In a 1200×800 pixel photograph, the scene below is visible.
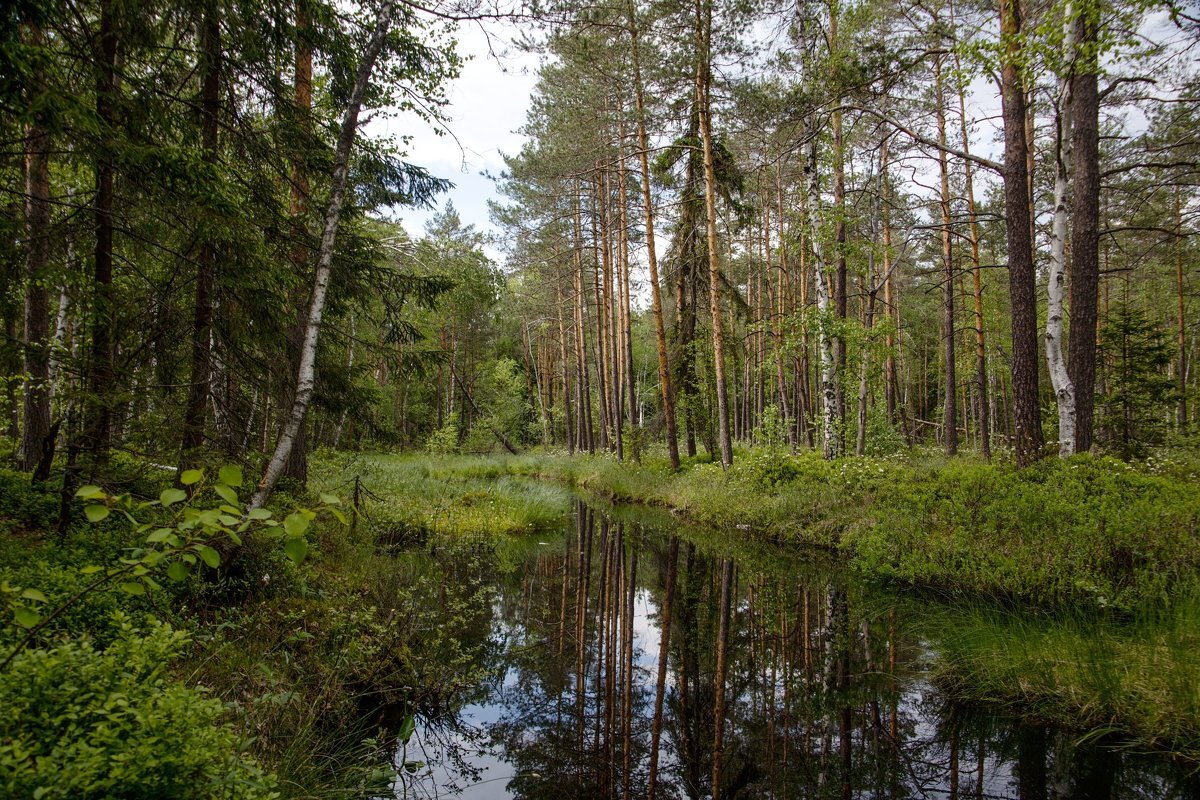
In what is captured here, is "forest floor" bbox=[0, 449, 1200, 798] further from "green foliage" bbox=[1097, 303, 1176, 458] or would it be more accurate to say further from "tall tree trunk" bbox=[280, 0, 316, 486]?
"green foliage" bbox=[1097, 303, 1176, 458]

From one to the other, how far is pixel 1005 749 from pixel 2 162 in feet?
27.5

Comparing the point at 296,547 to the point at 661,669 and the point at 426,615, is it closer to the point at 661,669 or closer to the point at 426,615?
the point at 426,615

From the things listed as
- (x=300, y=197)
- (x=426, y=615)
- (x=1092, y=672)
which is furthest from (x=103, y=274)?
(x=1092, y=672)

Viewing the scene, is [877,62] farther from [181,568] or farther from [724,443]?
[181,568]

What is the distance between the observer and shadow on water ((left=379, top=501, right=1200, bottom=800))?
3586 mm

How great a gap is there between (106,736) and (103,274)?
450 centimetres

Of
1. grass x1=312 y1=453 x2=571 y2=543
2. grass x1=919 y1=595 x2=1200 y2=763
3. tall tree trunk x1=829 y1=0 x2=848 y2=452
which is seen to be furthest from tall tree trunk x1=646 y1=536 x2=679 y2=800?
tall tree trunk x1=829 y1=0 x2=848 y2=452

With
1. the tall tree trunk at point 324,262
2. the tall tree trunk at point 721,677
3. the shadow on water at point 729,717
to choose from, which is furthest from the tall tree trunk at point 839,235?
the tall tree trunk at point 324,262

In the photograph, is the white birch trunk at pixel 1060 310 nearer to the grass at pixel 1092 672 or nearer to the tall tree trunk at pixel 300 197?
the grass at pixel 1092 672

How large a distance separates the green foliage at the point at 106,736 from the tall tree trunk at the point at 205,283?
3066 mm

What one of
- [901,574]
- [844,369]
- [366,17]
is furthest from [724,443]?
[366,17]

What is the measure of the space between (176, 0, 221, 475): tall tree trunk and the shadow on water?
3309mm

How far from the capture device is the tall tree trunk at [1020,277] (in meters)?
8.03

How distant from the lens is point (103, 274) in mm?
4777
